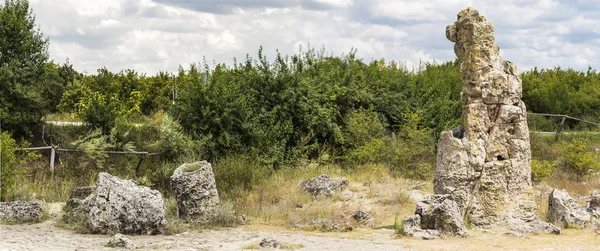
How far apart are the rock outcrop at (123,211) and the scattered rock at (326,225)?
316 cm

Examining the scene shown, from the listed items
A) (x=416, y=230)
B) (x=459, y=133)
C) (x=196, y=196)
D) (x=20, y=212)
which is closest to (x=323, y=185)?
(x=196, y=196)

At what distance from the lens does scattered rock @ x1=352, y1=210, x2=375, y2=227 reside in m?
16.4

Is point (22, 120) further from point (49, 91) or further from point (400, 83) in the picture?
point (400, 83)

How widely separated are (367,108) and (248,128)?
6.83m

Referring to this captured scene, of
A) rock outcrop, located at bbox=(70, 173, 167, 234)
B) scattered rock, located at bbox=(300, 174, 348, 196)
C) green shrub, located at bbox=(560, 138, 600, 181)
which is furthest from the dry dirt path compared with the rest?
green shrub, located at bbox=(560, 138, 600, 181)

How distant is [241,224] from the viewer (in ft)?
54.0

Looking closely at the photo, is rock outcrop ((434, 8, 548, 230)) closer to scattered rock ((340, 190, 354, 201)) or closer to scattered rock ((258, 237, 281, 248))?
scattered rock ((340, 190, 354, 201))

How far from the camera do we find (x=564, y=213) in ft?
52.4

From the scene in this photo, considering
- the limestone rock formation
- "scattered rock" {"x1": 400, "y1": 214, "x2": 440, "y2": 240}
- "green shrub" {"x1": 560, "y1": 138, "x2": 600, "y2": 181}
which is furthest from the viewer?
"green shrub" {"x1": 560, "y1": 138, "x2": 600, "y2": 181}

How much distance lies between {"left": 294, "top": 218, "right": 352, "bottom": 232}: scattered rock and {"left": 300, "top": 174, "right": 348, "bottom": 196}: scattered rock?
310 cm

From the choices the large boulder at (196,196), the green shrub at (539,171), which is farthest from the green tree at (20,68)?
the green shrub at (539,171)

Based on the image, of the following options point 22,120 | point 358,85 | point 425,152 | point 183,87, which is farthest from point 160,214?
point 358,85

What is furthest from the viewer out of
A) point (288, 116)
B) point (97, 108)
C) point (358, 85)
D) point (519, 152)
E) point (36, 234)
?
point (358, 85)

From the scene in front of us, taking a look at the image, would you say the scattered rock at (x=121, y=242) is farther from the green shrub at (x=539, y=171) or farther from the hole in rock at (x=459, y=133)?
the green shrub at (x=539, y=171)
